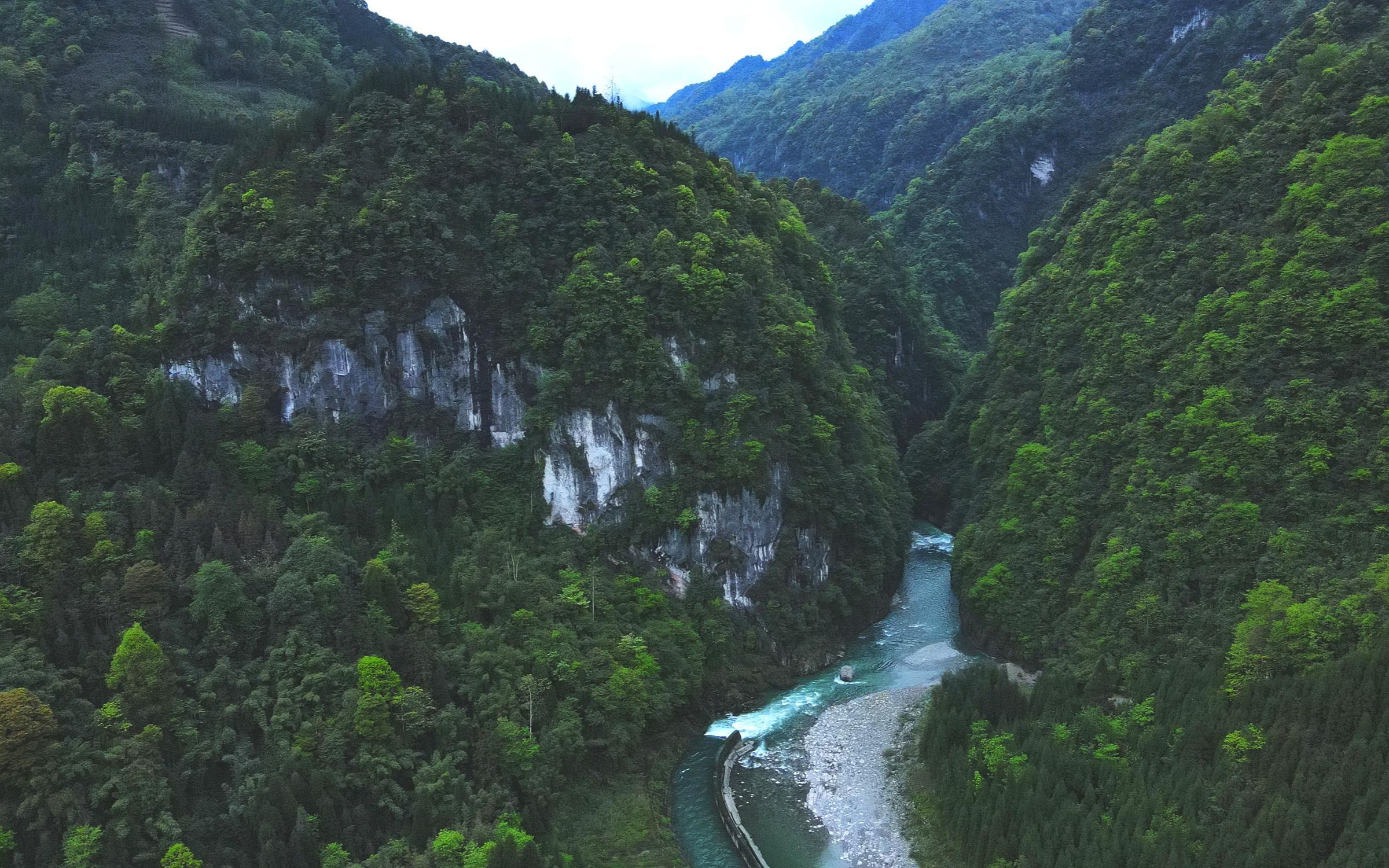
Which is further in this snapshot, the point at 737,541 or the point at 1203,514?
the point at 737,541

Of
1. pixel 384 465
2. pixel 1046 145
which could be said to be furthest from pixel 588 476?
pixel 1046 145

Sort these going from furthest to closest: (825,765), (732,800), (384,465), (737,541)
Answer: (737,541), (384,465), (825,765), (732,800)

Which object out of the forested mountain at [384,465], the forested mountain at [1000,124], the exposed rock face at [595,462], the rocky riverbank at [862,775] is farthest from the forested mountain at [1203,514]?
the forested mountain at [1000,124]

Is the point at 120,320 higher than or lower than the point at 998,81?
lower

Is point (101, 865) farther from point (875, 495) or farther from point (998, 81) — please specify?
point (998, 81)

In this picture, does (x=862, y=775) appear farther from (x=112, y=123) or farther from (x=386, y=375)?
(x=112, y=123)

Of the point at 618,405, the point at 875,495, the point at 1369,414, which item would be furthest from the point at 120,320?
the point at 1369,414

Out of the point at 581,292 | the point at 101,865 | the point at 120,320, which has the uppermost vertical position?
the point at 120,320
